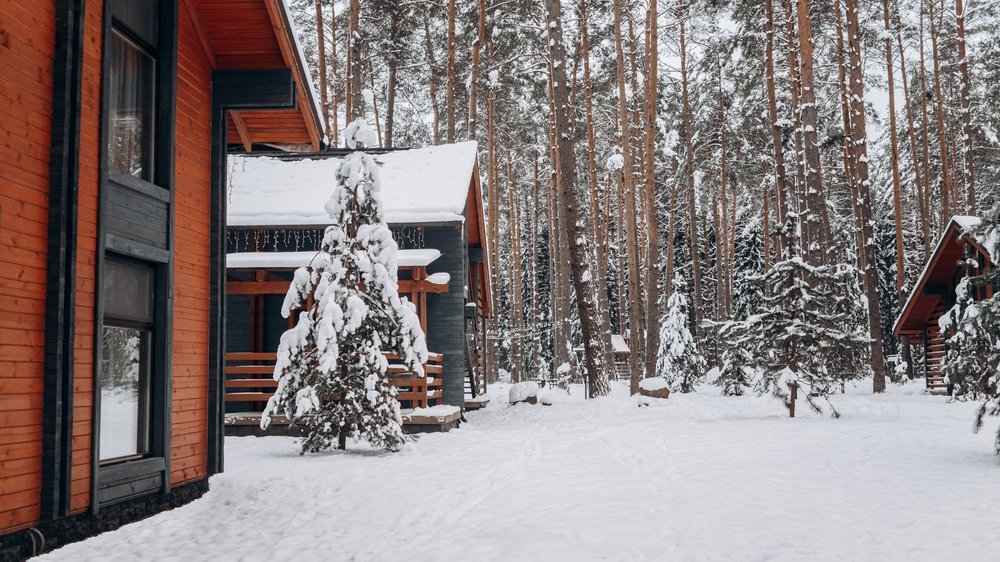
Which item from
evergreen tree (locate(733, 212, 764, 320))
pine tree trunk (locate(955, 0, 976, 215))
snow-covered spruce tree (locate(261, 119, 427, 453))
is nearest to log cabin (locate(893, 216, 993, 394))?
pine tree trunk (locate(955, 0, 976, 215))

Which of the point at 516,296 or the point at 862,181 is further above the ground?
the point at 862,181

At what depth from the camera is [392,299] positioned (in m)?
11.8

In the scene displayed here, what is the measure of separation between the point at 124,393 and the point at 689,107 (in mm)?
26482

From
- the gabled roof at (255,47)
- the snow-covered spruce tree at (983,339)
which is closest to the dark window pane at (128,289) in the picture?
the gabled roof at (255,47)

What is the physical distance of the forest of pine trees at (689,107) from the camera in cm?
2086

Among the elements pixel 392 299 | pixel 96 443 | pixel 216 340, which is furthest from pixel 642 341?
pixel 96 443

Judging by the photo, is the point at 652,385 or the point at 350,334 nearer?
the point at 350,334

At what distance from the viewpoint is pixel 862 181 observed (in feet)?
77.2

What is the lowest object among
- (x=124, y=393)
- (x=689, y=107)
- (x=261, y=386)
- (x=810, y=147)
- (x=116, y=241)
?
(x=261, y=386)

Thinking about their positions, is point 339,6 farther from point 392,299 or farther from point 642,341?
point 392,299

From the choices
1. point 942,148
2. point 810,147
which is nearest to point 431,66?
point 810,147

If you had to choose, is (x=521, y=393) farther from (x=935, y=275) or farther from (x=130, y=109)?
(x=130, y=109)

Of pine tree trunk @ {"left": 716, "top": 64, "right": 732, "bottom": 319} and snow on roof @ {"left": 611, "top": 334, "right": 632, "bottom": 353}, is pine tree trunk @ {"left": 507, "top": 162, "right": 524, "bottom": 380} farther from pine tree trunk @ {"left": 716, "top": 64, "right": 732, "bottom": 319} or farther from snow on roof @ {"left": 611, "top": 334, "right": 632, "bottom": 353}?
pine tree trunk @ {"left": 716, "top": 64, "right": 732, "bottom": 319}

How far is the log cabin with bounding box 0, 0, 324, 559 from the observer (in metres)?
5.82
